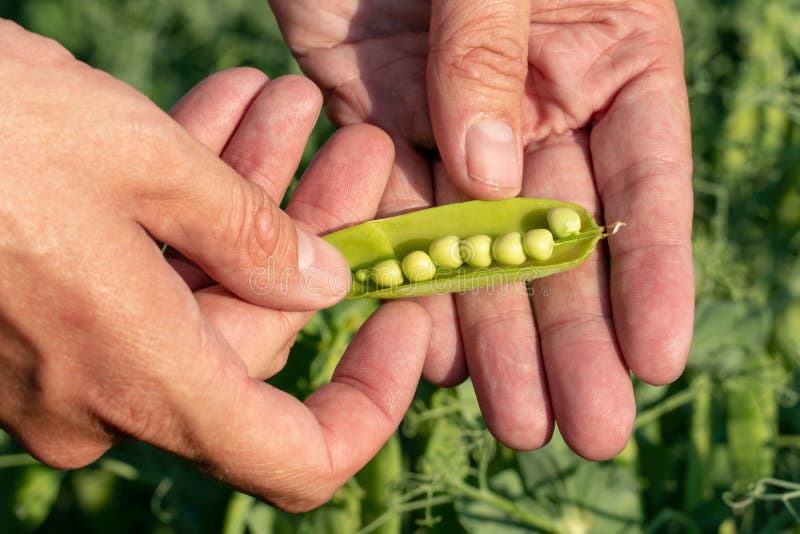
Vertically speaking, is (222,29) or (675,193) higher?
(675,193)

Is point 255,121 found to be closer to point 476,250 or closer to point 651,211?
point 476,250

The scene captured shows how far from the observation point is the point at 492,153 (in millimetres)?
2771

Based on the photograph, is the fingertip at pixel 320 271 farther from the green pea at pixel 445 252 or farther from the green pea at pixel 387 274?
the green pea at pixel 445 252

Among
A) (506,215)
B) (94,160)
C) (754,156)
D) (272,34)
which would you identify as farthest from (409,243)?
(272,34)

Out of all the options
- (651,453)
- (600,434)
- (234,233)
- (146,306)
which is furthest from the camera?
(651,453)

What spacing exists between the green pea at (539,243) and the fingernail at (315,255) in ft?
2.26

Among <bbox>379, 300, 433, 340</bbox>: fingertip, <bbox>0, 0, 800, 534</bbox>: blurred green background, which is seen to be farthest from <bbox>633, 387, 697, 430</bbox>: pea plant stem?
<bbox>379, 300, 433, 340</bbox>: fingertip

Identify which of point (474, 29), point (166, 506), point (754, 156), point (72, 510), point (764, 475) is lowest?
point (72, 510)

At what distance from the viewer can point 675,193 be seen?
8.94 feet

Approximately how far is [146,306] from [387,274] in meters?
1.07

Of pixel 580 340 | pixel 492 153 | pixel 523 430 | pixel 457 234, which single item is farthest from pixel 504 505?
pixel 492 153

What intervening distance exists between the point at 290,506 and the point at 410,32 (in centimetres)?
226

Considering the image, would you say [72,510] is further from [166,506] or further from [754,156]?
[754,156]

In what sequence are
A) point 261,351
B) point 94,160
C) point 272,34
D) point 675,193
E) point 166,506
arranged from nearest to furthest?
point 94,160 → point 261,351 → point 675,193 → point 166,506 → point 272,34
